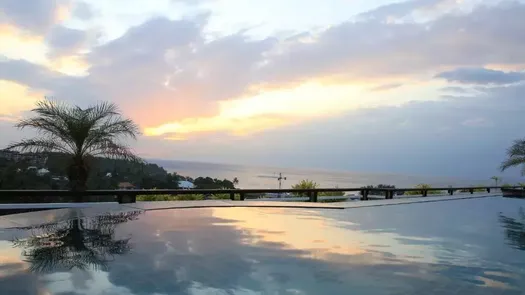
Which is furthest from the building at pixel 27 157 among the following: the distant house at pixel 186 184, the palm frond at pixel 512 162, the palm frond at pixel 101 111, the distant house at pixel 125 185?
the palm frond at pixel 512 162

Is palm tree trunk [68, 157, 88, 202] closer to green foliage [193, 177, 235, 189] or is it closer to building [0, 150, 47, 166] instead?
building [0, 150, 47, 166]

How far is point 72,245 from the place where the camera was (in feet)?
17.8

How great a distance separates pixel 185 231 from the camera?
688 cm

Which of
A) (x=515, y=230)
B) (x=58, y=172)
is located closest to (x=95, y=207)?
(x=58, y=172)

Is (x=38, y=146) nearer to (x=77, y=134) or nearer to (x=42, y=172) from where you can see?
(x=42, y=172)

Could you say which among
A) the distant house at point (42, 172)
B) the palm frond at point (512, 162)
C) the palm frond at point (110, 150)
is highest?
the palm frond at point (512, 162)

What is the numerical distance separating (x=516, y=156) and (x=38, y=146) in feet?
65.6

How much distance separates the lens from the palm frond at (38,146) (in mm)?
9094

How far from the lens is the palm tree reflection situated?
4.56 metres

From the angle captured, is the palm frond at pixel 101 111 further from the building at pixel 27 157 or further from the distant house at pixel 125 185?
the distant house at pixel 125 185

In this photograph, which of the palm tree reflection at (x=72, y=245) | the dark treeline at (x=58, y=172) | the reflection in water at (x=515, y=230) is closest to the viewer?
the palm tree reflection at (x=72, y=245)

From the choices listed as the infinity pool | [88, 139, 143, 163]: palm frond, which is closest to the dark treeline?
[88, 139, 143, 163]: palm frond

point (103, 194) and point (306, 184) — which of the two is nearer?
point (103, 194)

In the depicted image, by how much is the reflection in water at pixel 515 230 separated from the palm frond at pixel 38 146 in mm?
9428
